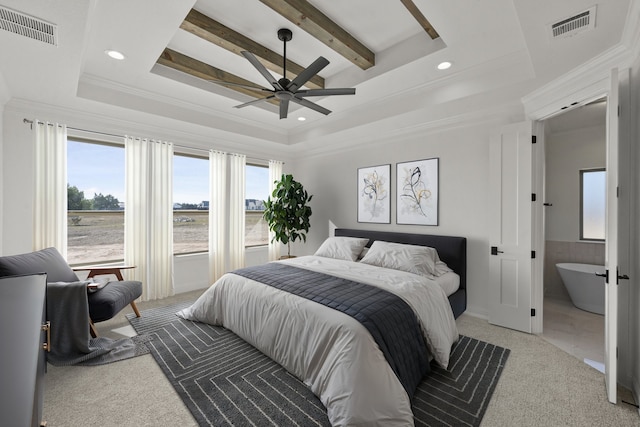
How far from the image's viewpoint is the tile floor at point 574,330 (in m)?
2.62

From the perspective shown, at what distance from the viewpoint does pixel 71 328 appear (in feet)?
7.98

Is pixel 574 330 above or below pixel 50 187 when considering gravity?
below

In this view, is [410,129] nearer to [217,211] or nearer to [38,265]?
[217,211]

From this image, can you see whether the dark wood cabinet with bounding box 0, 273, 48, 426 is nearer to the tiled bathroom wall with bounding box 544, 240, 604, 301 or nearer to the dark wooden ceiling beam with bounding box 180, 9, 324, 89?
the dark wooden ceiling beam with bounding box 180, 9, 324, 89

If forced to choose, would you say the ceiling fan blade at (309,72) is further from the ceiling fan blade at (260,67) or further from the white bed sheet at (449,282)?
the white bed sheet at (449,282)

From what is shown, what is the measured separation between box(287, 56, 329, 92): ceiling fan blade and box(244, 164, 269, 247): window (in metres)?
3.10

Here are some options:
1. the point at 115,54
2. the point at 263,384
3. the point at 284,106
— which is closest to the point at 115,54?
the point at 115,54

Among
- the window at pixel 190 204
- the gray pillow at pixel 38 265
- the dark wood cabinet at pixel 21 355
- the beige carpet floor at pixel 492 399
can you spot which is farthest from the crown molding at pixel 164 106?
the beige carpet floor at pixel 492 399

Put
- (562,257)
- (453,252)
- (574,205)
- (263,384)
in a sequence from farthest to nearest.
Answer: (562,257) < (574,205) < (453,252) < (263,384)

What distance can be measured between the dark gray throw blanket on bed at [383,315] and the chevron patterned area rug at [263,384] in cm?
21

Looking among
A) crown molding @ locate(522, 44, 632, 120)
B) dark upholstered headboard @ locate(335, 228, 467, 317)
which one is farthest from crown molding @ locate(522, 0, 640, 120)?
dark upholstered headboard @ locate(335, 228, 467, 317)

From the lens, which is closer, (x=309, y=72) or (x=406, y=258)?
(x=309, y=72)

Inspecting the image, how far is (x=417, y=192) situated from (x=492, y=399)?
8.71 ft

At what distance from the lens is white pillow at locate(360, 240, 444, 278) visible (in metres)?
3.30
